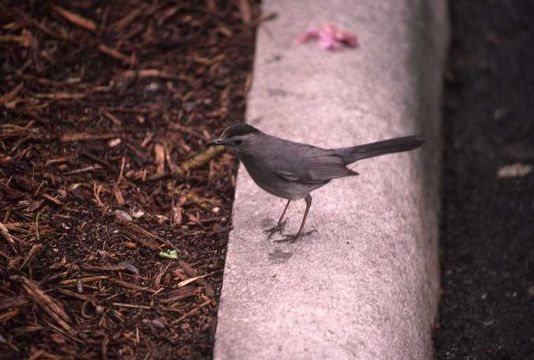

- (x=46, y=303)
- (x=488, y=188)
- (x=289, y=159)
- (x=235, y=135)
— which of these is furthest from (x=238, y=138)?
(x=488, y=188)

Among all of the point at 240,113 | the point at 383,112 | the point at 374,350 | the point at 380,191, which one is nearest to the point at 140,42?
the point at 240,113

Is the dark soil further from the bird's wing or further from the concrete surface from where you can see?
the bird's wing

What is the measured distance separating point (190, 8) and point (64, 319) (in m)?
3.54

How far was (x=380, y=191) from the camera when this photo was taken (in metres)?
4.60

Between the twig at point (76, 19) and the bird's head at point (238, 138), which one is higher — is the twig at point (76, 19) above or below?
below

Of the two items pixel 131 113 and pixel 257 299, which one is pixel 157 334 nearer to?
pixel 257 299

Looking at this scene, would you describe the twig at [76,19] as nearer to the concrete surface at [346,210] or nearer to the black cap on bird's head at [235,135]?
the concrete surface at [346,210]

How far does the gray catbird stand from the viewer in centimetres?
411

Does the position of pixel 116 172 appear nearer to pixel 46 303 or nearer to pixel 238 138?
pixel 238 138

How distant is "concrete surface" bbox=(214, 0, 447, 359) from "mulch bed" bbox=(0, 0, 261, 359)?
8.8 inches

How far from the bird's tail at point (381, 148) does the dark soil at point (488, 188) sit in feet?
4.10

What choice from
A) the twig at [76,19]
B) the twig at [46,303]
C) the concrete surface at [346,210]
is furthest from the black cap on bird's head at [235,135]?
the twig at [76,19]

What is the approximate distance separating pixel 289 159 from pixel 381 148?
1.81ft

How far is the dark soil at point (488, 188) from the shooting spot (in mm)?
4566
